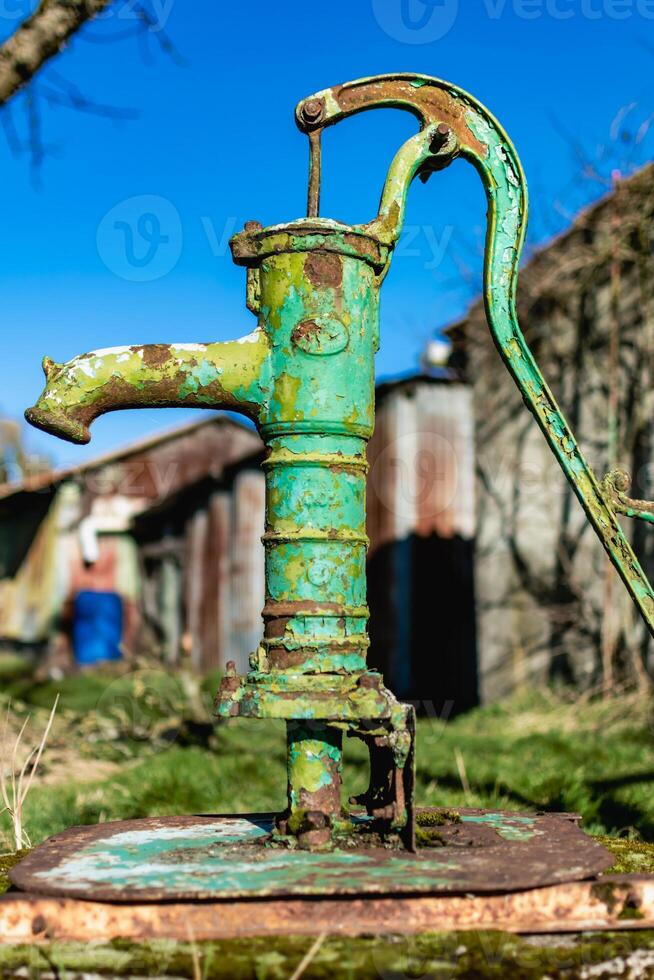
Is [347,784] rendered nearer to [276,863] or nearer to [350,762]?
[350,762]

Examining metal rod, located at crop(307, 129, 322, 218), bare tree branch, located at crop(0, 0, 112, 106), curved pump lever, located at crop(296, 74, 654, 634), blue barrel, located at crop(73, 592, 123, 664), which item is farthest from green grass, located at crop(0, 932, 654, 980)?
blue barrel, located at crop(73, 592, 123, 664)

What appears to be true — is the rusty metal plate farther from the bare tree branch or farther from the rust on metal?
the bare tree branch

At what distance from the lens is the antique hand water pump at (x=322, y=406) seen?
207 cm

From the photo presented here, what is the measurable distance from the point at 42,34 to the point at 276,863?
4.13 metres

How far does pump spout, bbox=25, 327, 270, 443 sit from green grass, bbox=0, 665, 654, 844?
1626 mm

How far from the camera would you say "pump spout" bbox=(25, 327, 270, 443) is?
2199 millimetres

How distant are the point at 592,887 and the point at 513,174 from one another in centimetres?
152

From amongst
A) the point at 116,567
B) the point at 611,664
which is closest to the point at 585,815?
the point at 611,664

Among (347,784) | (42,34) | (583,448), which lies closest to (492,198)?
(347,784)

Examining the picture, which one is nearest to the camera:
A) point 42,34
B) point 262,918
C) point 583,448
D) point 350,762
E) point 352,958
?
point 352,958

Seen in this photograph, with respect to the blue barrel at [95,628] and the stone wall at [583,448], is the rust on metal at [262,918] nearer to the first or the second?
the stone wall at [583,448]

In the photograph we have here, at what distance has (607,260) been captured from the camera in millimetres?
7332

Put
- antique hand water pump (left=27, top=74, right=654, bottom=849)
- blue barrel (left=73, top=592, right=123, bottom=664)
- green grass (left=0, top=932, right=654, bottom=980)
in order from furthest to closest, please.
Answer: blue barrel (left=73, top=592, right=123, bottom=664) → antique hand water pump (left=27, top=74, right=654, bottom=849) → green grass (left=0, top=932, right=654, bottom=980)

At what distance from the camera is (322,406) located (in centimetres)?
217
